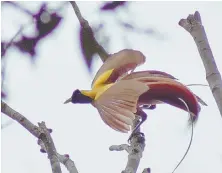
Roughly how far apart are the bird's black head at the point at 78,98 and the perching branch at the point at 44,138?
3.4 inches

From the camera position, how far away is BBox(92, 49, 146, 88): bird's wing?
907mm

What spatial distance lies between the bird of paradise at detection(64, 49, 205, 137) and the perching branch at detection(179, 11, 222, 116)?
3.4 inches

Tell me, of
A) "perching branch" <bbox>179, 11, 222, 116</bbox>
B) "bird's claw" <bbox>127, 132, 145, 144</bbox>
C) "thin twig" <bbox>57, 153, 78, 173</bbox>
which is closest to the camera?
"perching branch" <bbox>179, 11, 222, 116</bbox>

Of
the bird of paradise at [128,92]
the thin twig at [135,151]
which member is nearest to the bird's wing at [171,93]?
the bird of paradise at [128,92]

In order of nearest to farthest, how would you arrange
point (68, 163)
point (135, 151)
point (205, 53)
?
Result: point (205, 53), point (68, 163), point (135, 151)

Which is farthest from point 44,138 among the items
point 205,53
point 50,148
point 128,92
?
point 205,53

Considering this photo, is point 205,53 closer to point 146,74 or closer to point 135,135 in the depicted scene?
point 146,74

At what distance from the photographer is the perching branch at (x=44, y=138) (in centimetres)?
74

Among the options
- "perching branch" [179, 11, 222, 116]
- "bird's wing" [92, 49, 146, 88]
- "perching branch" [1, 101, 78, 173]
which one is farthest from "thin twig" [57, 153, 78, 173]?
"perching branch" [179, 11, 222, 116]

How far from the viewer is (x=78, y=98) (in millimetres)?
902

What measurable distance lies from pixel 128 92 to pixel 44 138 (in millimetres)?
127

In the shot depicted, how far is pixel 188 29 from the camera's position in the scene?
2.52 ft

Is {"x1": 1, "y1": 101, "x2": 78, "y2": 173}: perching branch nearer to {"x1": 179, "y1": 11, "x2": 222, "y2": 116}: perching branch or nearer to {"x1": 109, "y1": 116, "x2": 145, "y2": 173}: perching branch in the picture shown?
{"x1": 109, "y1": 116, "x2": 145, "y2": 173}: perching branch

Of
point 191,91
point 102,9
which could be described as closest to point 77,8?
point 102,9
